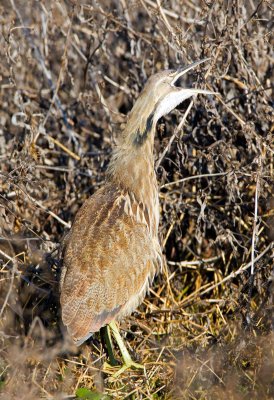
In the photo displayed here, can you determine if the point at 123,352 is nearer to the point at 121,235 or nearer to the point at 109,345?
the point at 109,345

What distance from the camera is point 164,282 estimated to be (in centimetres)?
415

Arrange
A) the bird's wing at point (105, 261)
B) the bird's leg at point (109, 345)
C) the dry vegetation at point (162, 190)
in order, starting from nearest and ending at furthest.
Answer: the bird's wing at point (105, 261) → the dry vegetation at point (162, 190) → the bird's leg at point (109, 345)

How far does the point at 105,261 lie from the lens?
3.40 metres

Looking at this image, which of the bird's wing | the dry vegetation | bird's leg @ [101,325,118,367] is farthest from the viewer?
bird's leg @ [101,325,118,367]

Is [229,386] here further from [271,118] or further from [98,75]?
[98,75]

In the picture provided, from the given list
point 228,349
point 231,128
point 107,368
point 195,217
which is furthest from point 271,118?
point 107,368

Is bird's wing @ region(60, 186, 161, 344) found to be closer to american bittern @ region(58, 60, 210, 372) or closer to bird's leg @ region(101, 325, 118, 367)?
american bittern @ region(58, 60, 210, 372)

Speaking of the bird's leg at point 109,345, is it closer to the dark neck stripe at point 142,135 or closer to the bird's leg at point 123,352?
the bird's leg at point 123,352

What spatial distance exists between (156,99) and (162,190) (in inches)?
34.7

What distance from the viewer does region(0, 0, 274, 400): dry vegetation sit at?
3451 mm

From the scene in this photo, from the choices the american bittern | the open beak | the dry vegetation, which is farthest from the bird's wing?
the open beak

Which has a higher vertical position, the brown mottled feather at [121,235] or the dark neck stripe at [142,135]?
the dark neck stripe at [142,135]

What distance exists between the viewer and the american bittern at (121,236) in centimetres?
331

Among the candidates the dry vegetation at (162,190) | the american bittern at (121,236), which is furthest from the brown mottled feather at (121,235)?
the dry vegetation at (162,190)
